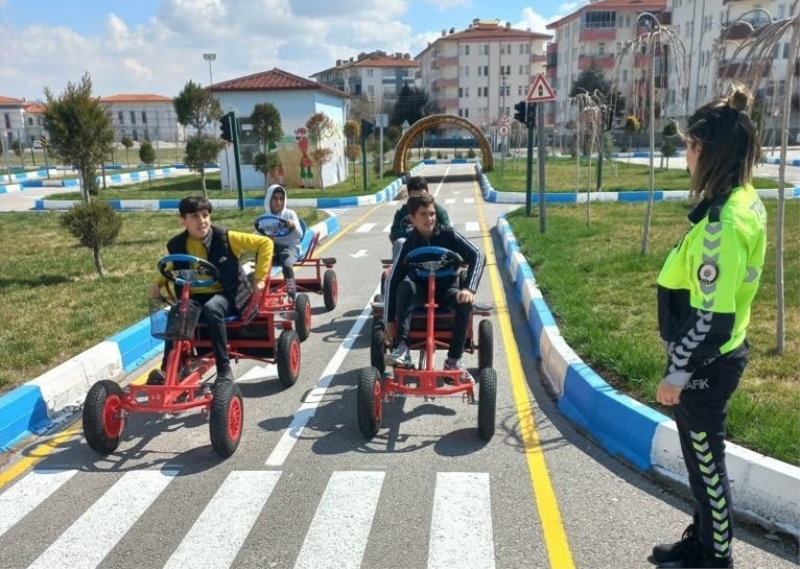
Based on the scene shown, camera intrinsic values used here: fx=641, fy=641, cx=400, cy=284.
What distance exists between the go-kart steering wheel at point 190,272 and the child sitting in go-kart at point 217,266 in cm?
7

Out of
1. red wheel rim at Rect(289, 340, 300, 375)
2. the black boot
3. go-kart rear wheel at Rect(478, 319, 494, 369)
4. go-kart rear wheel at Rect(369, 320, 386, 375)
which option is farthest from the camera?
red wheel rim at Rect(289, 340, 300, 375)

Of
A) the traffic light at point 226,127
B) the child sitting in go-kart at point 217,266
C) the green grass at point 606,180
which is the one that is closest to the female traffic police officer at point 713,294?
the child sitting in go-kart at point 217,266

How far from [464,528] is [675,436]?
144 centimetres

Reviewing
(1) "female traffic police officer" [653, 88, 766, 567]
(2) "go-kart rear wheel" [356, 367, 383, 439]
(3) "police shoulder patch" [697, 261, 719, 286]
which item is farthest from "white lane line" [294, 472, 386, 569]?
(3) "police shoulder patch" [697, 261, 719, 286]

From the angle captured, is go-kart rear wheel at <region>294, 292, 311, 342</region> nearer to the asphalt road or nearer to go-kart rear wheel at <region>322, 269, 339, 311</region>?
go-kart rear wheel at <region>322, 269, 339, 311</region>

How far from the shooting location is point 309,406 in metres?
5.23

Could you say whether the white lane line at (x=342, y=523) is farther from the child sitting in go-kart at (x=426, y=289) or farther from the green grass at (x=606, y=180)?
the green grass at (x=606, y=180)

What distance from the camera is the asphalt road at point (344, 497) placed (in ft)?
10.6

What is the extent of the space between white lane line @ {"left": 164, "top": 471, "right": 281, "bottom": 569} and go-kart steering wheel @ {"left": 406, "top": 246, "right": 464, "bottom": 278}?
1.89 meters

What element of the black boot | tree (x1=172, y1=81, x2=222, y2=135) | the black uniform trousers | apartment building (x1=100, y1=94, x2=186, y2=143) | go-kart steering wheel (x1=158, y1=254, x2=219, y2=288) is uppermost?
apartment building (x1=100, y1=94, x2=186, y2=143)

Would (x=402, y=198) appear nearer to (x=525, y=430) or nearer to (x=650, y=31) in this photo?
(x=650, y=31)

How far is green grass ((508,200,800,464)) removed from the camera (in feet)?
13.4

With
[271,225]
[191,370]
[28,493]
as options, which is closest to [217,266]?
[191,370]

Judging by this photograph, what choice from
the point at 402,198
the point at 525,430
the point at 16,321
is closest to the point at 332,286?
the point at 16,321
